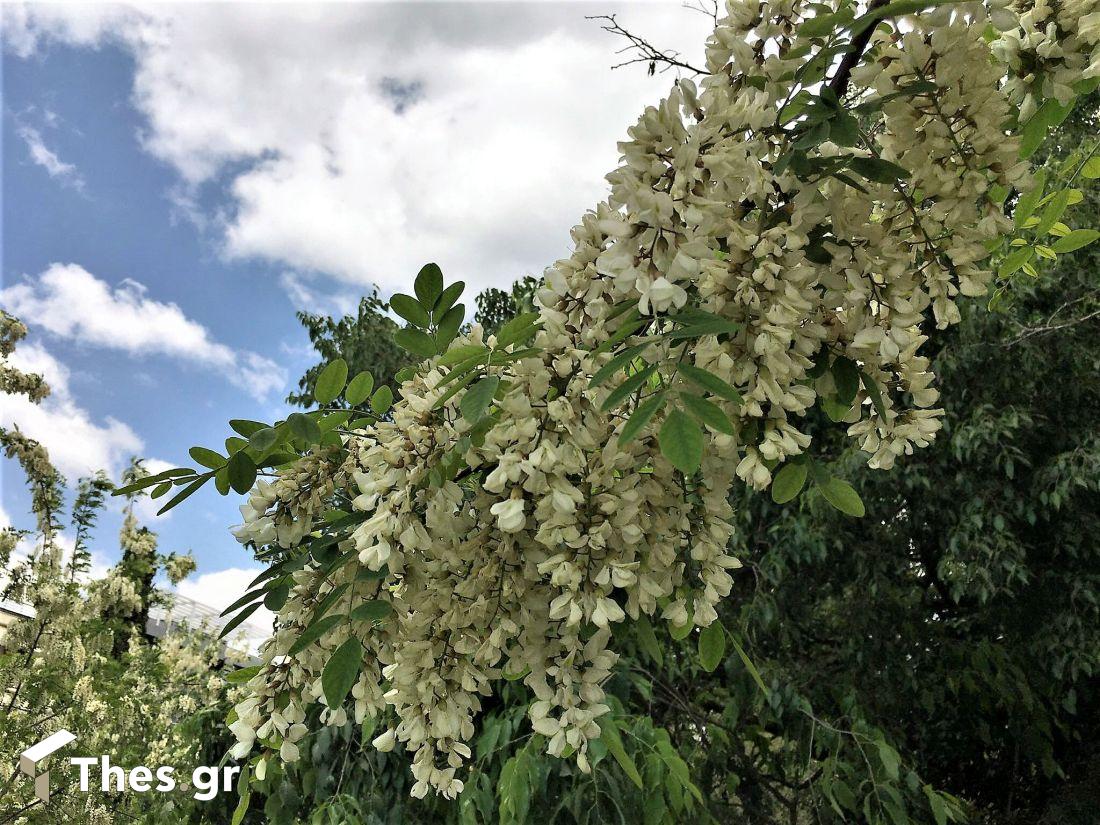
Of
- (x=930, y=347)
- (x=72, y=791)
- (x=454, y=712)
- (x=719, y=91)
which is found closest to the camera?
(x=719, y=91)

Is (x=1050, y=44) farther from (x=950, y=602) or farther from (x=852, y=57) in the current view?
(x=950, y=602)

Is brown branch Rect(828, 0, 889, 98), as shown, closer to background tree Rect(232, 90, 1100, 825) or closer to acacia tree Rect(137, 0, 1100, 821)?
acacia tree Rect(137, 0, 1100, 821)

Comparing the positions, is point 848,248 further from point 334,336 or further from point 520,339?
point 334,336

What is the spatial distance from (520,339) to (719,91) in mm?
241

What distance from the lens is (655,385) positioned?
69cm

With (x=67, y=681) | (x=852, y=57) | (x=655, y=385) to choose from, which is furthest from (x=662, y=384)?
(x=67, y=681)

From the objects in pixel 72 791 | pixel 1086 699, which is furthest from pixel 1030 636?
pixel 72 791

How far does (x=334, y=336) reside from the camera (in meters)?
5.43

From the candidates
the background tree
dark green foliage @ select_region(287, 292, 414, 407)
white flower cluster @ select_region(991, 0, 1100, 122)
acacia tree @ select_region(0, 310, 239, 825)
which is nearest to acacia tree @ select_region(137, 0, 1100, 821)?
white flower cluster @ select_region(991, 0, 1100, 122)

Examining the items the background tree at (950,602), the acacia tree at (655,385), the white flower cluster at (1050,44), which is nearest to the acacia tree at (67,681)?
the background tree at (950,602)

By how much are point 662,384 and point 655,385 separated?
39 millimetres

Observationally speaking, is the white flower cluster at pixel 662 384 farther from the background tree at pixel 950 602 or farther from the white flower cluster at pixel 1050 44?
the background tree at pixel 950 602

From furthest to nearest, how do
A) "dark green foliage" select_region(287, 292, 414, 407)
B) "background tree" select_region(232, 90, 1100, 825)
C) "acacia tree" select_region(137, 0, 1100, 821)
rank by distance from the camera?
"dark green foliage" select_region(287, 292, 414, 407)
"background tree" select_region(232, 90, 1100, 825)
"acacia tree" select_region(137, 0, 1100, 821)

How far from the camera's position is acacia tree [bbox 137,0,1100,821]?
625 millimetres
